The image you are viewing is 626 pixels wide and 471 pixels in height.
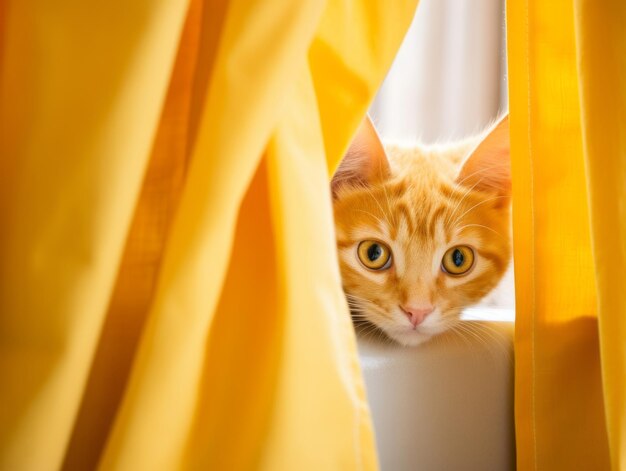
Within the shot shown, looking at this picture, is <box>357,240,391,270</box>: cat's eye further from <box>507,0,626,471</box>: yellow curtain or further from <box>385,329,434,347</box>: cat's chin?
<box>507,0,626,471</box>: yellow curtain

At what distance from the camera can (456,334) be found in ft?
3.04

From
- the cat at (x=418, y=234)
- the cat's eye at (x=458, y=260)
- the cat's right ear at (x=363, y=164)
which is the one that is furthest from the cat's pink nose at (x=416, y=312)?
the cat's right ear at (x=363, y=164)

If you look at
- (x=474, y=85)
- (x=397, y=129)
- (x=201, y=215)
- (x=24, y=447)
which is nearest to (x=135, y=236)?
(x=201, y=215)

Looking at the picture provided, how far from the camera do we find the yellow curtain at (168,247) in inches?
18.3

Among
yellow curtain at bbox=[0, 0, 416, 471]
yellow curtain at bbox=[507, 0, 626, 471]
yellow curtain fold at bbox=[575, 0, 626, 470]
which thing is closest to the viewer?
yellow curtain at bbox=[0, 0, 416, 471]

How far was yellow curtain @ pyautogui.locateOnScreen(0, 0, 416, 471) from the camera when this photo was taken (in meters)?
→ 0.46

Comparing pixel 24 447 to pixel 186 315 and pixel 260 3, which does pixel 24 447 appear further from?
pixel 260 3

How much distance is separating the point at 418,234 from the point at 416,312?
0.14 m

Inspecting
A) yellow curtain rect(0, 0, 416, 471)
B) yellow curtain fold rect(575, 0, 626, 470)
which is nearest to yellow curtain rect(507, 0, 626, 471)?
yellow curtain fold rect(575, 0, 626, 470)

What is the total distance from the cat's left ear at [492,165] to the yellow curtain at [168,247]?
49cm

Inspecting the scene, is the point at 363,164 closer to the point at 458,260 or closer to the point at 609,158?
the point at 458,260

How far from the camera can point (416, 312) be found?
88cm

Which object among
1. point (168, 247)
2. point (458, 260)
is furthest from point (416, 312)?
point (168, 247)

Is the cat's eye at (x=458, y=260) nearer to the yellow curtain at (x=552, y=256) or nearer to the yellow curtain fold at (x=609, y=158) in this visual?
the yellow curtain at (x=552, y=256)
